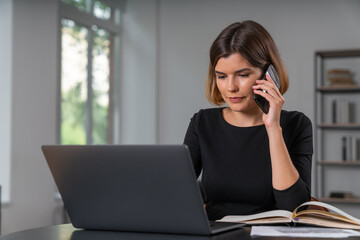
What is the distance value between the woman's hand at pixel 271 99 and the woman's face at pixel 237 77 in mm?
53

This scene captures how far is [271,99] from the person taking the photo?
56.7 inches

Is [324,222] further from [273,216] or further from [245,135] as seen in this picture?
[245,135]

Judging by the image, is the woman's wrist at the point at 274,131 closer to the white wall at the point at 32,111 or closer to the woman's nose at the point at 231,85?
the woman's nose at the point at 231,85

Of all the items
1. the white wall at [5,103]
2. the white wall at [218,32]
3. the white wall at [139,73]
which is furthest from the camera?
the white wall at [139,73]

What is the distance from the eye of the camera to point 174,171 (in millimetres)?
1046

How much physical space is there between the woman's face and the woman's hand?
0.05 m

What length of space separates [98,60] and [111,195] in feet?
14.9

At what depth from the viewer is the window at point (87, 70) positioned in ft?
16.2

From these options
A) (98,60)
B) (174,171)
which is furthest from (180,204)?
(98,60)

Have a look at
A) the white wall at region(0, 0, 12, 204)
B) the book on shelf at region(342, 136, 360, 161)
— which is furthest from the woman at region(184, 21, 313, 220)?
the book on shelf at region(342, 136, 360, 161)

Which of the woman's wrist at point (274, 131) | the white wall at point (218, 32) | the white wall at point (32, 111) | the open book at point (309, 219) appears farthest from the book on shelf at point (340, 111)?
the open book at point (309, 219)

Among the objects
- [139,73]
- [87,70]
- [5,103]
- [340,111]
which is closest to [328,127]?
[340,111]

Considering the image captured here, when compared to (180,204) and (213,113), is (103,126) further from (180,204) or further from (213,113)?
(180,204)

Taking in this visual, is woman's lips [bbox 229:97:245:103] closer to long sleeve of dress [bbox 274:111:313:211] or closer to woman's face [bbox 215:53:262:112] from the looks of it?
woman's face [bbox 215:53:262:112]
